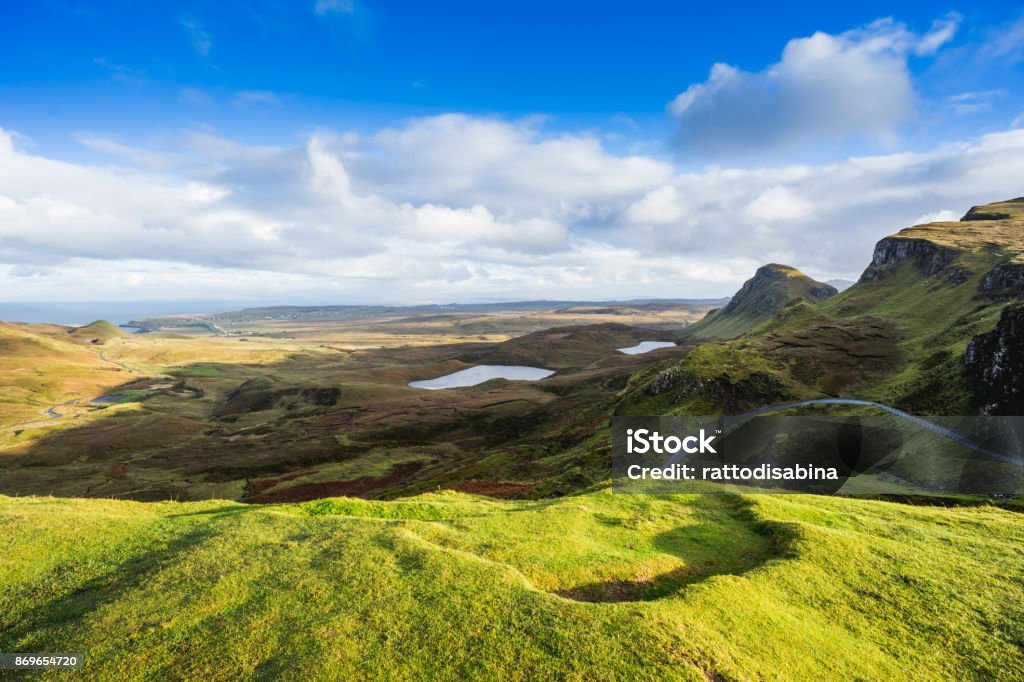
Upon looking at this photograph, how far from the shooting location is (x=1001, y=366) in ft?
261

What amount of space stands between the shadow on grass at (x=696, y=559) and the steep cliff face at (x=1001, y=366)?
72.1 m

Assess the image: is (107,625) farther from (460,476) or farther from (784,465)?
(784,465)

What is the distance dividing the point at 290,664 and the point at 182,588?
26.5 feet

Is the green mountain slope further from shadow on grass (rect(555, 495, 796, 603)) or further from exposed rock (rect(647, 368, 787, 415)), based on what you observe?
shadow on grass (rect(555, 495, 796, 603))

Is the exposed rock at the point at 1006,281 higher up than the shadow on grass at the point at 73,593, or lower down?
higher up

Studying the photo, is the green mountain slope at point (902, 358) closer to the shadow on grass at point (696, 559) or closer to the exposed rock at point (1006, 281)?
the exposed rock at point (1006, 281)

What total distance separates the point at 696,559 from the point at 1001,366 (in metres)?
89.4

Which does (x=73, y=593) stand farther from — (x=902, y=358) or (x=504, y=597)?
(x=902, y=358)

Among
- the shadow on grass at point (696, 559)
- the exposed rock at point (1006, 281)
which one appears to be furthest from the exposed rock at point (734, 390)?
the exposed rock at point (1006, 281)

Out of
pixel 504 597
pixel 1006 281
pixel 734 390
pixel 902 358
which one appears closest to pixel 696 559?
pixel 504 597

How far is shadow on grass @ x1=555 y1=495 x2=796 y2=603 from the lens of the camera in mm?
21875

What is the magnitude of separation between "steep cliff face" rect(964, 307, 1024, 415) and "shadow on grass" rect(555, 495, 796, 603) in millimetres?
72141

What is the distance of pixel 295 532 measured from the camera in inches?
1022

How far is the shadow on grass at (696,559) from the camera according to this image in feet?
71.8
